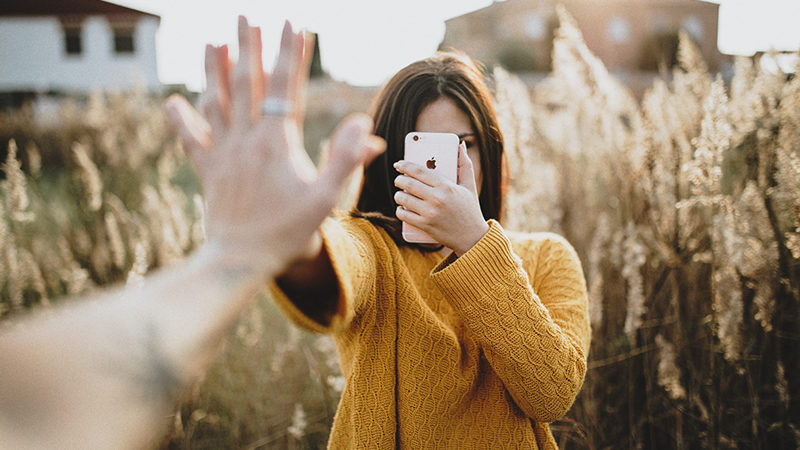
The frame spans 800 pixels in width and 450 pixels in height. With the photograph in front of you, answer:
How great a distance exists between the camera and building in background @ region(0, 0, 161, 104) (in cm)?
1888

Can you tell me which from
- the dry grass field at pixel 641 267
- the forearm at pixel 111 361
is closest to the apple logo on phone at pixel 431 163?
the forearm at pixel 111 361

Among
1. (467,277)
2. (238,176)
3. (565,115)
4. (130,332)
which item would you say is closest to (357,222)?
(467,277)

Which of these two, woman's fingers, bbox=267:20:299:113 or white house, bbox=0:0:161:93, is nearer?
woman's fingers, bbox=267:20:299:113

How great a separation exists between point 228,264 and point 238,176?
3.4 inches

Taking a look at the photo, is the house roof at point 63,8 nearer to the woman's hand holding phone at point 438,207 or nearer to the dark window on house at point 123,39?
the dark window on house at point 123,39

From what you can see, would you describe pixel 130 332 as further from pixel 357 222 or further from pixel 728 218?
pixel 728 218

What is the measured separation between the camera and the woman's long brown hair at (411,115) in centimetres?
112

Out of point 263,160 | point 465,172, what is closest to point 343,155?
point 263,160

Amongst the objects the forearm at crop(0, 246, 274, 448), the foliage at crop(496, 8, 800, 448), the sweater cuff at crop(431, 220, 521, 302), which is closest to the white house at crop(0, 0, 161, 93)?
the foliage at crop(496, 8, 800, 448)

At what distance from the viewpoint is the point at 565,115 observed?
8.82 feet

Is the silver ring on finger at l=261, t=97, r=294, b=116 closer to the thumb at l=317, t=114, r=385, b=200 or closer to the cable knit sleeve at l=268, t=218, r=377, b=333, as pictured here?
the thumb at l=317, t=114, r=385, b=200

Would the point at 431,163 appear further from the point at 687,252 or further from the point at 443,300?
the point at 687,252

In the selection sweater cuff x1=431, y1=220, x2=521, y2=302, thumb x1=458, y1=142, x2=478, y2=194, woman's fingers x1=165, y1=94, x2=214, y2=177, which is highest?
woman's fingers x1=165, y1=94, x2=214, y2=177

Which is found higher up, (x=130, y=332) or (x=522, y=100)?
(x=522, y=100)
